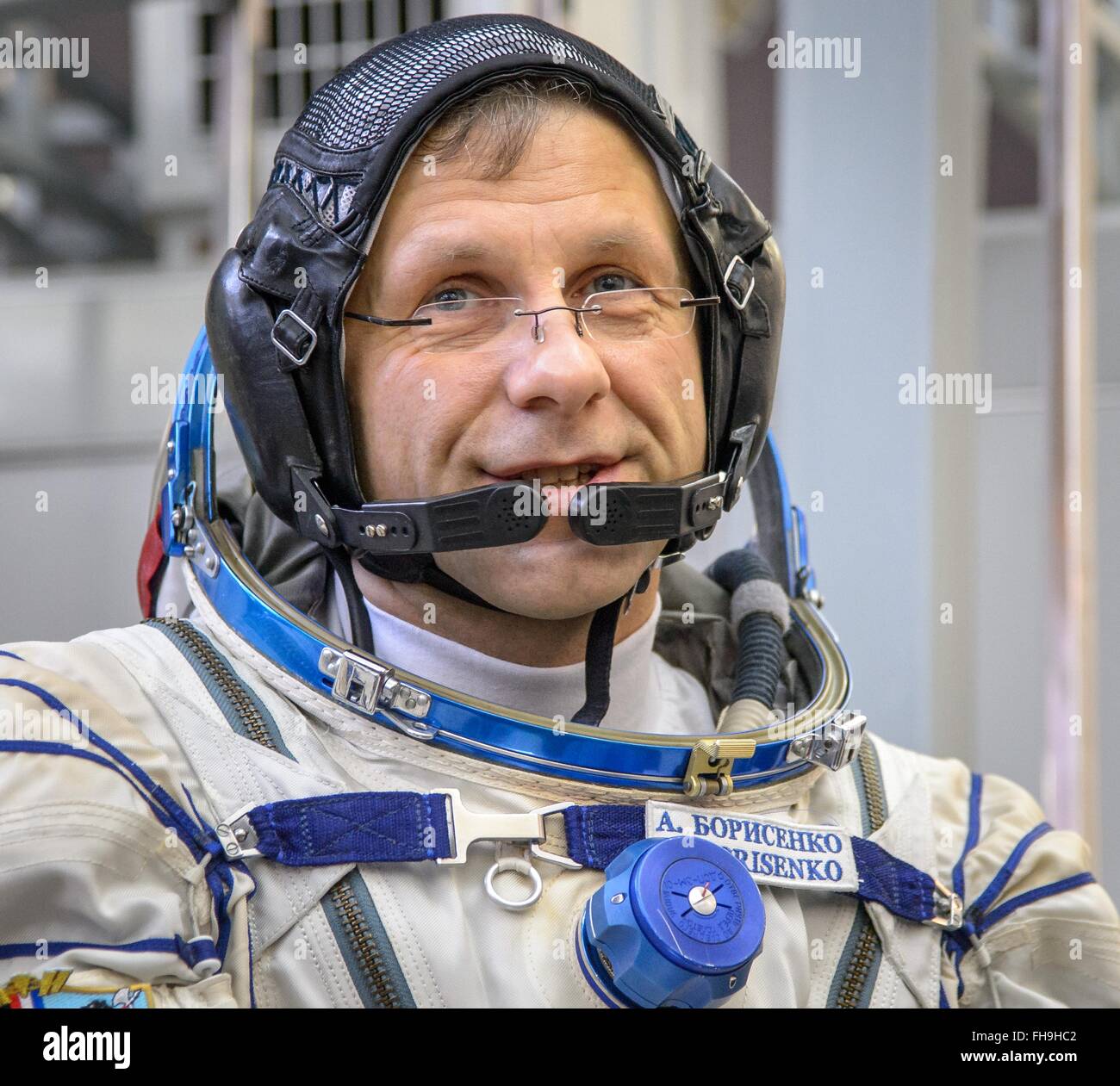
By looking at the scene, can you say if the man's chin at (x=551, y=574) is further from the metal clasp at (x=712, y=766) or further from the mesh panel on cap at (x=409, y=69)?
the mesh panel on cap at (x=409, y=69)

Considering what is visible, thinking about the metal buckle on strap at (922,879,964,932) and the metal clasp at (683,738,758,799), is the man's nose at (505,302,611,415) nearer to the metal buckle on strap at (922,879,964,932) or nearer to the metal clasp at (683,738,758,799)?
the metal clasp at (683,738,758,799)

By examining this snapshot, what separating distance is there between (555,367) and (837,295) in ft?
4.54

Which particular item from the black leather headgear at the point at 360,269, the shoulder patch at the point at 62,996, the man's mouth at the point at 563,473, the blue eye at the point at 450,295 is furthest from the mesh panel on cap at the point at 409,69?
the shoulder patch at the point at 62,996

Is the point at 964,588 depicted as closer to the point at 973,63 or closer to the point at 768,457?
the point at 973,63

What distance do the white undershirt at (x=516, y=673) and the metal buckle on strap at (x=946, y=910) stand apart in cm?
22

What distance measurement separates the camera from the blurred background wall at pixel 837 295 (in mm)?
2305

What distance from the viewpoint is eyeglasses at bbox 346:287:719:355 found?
3.62ft

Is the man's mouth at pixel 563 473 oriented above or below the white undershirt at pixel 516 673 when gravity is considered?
above

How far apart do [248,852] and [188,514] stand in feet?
1.20

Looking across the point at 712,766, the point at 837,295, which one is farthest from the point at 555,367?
the point at 837,295

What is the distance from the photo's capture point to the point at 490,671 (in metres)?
1.16

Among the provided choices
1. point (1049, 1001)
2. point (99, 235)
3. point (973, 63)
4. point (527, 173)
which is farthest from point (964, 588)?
point (99, 235)

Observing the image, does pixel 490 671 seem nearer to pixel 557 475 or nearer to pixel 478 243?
pixel 557 475

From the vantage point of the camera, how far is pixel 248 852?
3.19ft
